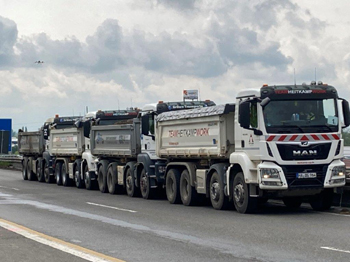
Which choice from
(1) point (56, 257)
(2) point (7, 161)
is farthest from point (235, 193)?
(2) point (7, 161)

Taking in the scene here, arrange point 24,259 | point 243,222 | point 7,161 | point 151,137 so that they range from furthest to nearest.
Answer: point 7,161 → point 151,137 → point 243,222 → point 24,259

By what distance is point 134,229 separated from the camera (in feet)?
47.0

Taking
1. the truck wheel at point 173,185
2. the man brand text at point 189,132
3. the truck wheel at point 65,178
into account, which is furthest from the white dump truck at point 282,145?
the truck wheel at point 65,178

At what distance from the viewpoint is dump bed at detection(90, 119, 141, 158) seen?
25.0 metres

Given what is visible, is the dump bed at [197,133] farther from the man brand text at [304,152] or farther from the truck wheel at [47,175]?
the truck wheel at [47,175]

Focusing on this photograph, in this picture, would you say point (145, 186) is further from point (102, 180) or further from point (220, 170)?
point (220, 170)

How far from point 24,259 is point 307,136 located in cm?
816

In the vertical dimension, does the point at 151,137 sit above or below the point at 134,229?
above

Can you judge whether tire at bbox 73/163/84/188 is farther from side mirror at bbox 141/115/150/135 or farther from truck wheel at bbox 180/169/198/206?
truck wheel at bbox 180/169/198/206

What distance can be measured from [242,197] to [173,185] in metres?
4.23

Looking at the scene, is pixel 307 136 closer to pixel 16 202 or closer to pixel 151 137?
pixel 151 137

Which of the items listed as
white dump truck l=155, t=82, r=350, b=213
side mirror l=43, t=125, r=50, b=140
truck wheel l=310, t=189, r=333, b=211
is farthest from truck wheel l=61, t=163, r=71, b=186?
truck wheel l=310, t=189, r=333, b=211

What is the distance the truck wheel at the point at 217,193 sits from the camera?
18500 mm

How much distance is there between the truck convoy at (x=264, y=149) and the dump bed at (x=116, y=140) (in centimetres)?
373
